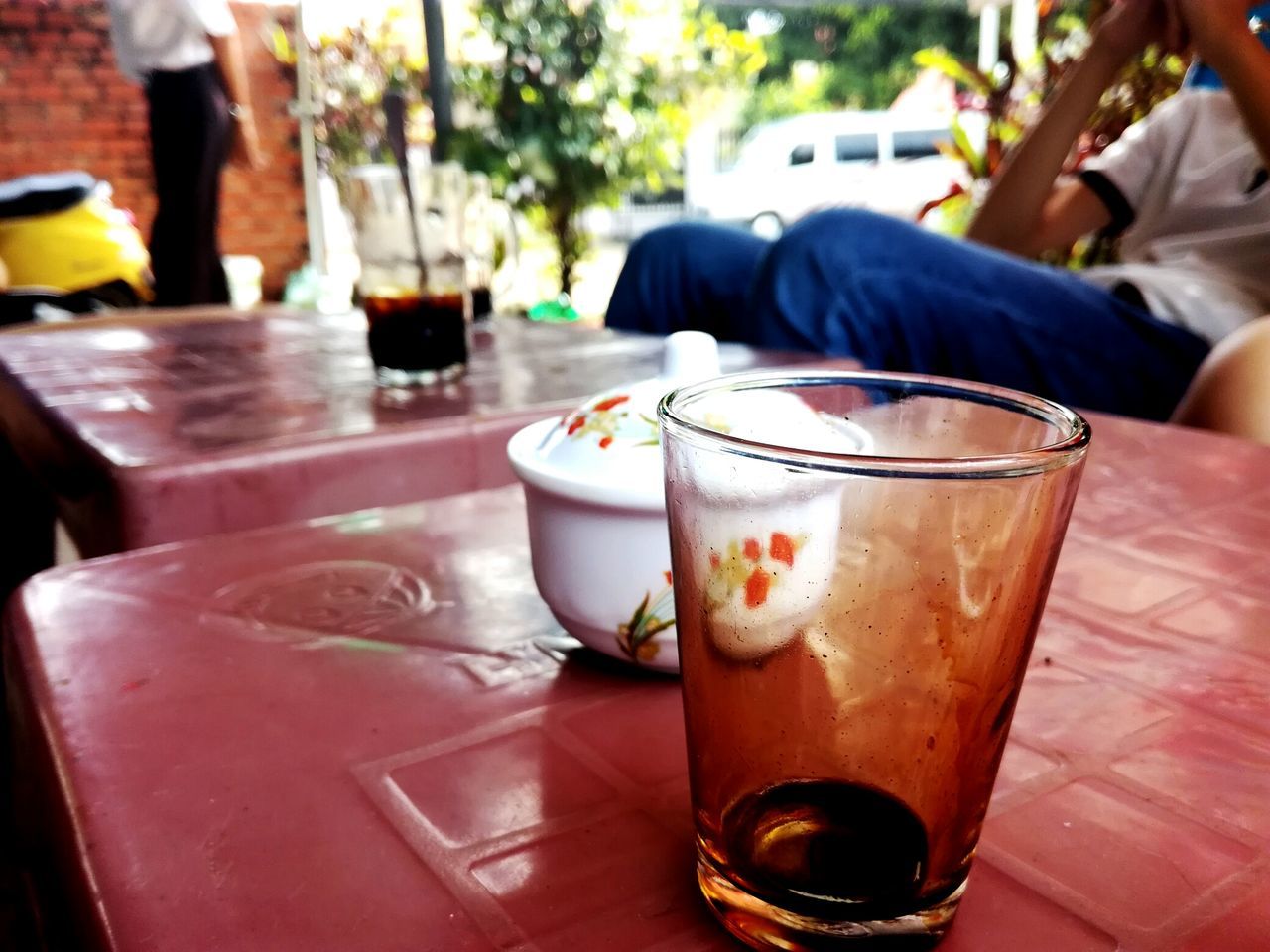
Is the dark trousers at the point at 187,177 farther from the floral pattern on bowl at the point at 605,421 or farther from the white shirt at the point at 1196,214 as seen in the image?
the floral pattern on bowl at the point at 605,421

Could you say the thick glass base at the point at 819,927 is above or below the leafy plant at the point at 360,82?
below

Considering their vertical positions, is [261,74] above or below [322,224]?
above

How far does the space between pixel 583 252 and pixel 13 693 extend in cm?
421

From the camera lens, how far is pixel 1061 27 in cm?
354

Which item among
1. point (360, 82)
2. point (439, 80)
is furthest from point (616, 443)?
point (360, 82)

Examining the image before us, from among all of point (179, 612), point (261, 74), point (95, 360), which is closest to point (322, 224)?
point (261, 74)

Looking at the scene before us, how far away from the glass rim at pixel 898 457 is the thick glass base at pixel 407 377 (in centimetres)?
77

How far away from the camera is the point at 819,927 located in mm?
277

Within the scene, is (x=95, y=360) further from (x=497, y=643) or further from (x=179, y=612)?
(x=497, y=643)

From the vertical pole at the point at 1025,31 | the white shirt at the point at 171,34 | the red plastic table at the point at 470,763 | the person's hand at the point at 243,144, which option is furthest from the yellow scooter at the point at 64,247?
the red plastic table at the point at 470,763

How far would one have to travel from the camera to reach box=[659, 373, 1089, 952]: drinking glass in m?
0.27

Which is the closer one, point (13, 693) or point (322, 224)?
point (13, 693)

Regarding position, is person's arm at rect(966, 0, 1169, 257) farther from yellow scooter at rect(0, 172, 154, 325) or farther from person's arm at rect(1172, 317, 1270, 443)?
yellow scooter at rect(0, 172, 154, 325)

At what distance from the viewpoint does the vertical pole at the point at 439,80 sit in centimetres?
382
